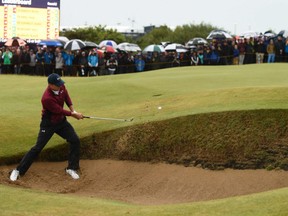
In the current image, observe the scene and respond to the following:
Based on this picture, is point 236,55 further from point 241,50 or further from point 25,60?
point 25,60

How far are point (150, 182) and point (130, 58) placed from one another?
82.1ft

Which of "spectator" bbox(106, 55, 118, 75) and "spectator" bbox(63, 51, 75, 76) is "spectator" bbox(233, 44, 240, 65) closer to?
"spectator" bbox(106, 55, 118, 75)

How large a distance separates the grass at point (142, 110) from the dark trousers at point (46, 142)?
103 centimetres

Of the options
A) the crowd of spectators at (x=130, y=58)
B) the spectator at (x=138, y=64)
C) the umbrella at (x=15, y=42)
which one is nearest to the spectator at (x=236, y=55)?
the crowd of spectators at (x=130, y=58)

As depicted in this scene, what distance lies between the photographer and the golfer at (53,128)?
11.9 metres

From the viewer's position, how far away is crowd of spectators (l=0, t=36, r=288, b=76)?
33656 mm

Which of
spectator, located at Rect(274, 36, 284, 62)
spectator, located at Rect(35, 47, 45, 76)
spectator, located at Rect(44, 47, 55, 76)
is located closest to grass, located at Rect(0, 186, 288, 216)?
spectator, located at Rect(274, 36, 284, 62)

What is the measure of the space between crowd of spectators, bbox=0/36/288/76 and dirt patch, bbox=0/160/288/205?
21.6 metres

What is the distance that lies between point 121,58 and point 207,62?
207 inches

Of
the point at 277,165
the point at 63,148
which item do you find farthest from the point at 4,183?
the point at 277,165

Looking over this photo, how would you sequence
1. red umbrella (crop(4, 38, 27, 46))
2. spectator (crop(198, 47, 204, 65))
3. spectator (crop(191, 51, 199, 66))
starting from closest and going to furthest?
spectator (crop(198, 47, 204, 65)) < spectator (crop(191, 51, 199, 66)) < red umbrella (crop(4, 38, 27, 46))

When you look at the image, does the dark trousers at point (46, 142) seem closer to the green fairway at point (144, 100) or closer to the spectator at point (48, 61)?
the green fairway at point (144, 100)

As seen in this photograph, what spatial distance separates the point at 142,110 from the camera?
1580cm

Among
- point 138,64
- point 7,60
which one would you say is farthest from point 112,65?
point 7,60
